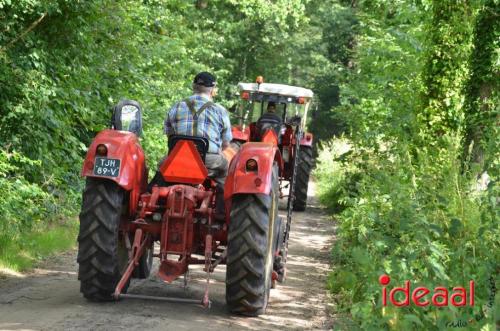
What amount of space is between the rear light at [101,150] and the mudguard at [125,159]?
2 centimetres

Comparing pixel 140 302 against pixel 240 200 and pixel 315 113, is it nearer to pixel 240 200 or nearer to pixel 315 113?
pixel 240 200

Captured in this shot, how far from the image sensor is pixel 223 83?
120 feet

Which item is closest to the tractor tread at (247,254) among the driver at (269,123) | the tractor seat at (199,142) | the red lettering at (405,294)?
the tractor seat at (199,142)

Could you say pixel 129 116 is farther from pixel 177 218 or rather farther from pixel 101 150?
pixel 177 218

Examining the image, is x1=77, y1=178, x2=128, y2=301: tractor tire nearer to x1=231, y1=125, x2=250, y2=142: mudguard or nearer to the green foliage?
the green foliage

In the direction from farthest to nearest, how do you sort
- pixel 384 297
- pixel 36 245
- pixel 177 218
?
pixel 36 245 < pixel 177 218 < pixel 384 297

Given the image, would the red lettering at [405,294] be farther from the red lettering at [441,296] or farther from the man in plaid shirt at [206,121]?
the man in plaid shirt at [206,121]

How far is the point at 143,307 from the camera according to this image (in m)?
7.44

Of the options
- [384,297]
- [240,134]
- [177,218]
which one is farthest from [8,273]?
[240,134]

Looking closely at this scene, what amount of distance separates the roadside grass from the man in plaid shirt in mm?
2356

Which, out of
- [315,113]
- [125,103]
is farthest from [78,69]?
[315,113]

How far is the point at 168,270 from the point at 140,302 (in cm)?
42

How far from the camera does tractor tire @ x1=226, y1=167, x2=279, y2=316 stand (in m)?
7.36

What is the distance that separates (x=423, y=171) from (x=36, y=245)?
447cm
